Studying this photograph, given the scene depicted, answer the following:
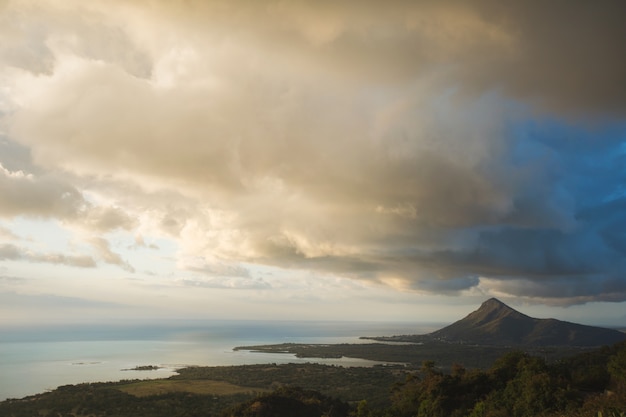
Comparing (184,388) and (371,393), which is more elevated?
(184,388)

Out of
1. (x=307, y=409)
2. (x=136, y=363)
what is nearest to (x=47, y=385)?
(x=136, y=363)

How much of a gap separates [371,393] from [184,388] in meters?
33.8

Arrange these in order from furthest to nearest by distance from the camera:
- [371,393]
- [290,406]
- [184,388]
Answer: [371,393] < [184,388] < [290,406]

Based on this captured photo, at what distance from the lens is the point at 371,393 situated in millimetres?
80812

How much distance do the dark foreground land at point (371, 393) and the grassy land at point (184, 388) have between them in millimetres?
170

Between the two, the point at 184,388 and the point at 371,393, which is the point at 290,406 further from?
the point at 371,393

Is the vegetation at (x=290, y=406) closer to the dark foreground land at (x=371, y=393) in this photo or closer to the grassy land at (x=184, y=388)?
the dark foreground land at (x=371, y=393)

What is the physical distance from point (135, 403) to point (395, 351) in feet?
442

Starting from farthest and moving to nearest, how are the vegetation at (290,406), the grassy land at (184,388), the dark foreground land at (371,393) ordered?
the grassy land at (184,388), the vegetation at (290,406), the dark foreground land at (371,393)

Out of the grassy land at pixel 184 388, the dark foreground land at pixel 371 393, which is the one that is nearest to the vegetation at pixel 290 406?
the dark foreground land at pixel 371 393

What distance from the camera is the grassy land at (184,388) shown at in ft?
238

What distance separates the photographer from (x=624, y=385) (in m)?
34.4

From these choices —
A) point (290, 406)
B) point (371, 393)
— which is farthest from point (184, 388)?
point (290, 406)

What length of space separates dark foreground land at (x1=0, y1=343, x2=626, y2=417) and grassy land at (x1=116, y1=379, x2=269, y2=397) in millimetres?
170
